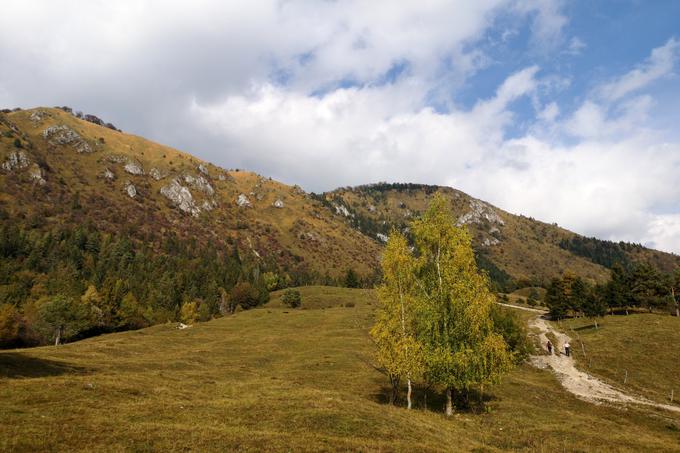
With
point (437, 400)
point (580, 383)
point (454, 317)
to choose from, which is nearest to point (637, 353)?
point (580, 383)

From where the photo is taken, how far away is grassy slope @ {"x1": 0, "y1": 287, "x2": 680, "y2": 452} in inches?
820

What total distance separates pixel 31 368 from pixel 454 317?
139 feet

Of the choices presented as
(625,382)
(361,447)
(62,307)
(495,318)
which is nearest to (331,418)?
(361,447)

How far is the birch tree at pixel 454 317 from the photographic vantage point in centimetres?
3456

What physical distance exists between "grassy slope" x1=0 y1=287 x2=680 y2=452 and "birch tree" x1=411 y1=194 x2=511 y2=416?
397 cm

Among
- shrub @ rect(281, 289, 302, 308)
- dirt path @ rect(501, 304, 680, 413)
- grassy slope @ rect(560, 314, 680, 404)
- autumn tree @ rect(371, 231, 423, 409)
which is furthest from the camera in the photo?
shrub @ rect(281, 289, 302, 308)

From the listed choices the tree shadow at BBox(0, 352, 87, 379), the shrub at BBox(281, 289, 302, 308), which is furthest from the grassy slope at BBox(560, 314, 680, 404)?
the shrub at BBox(281, 289, 302, 308)

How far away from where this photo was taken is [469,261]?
37531 mm

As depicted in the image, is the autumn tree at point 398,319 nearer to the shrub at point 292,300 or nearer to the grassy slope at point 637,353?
the grassy slope at point 637,353

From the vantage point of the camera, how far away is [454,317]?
1420 inches

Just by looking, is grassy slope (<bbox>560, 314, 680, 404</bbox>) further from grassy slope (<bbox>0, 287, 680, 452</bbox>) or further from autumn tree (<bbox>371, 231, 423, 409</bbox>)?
autumn tree (<bbox>371, 231, 423, 409</bbox>)

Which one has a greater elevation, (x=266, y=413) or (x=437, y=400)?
(x=266, y=413)

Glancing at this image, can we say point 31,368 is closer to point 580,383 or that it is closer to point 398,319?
point 398,319

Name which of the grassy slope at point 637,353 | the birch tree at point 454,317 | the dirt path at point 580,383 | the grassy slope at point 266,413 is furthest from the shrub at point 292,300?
the birch tree at point 454,317
